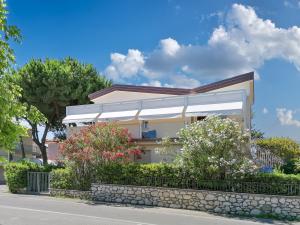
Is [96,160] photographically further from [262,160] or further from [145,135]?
[262,160]

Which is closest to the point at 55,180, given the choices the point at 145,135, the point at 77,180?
the point at 77,180

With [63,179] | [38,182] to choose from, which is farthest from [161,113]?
[38,182]

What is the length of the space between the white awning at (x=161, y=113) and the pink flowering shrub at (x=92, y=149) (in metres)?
3.25

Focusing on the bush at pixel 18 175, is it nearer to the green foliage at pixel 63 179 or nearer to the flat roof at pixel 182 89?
the green foliage at pixel 63 179

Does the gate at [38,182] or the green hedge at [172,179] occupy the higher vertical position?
the green hedge at [172,179]

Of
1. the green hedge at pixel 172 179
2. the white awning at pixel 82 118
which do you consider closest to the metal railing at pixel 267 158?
the green hedge at pixel 172 179

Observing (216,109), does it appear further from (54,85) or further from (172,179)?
(54,85)

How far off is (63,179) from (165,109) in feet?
27.7

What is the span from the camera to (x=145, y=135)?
30812mm

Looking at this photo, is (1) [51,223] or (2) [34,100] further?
(2) [34,100]

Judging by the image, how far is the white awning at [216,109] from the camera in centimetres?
2598

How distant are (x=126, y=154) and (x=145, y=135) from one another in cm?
516

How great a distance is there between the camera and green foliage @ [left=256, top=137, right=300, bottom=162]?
34.6m

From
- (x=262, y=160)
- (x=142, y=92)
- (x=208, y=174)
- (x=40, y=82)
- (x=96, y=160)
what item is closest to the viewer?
(x=208, y=174)
